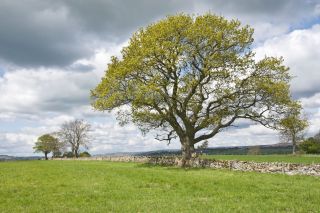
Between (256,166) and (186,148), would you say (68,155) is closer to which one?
(186,148)

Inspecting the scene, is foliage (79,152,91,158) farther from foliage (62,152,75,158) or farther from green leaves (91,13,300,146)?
green leaves (91,13,300,146)

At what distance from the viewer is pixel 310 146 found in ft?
357

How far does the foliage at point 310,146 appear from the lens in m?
108

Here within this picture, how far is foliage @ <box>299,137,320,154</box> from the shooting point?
108 meters

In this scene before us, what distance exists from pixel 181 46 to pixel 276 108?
43.4 feet

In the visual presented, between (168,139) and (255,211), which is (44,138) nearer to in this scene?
(168,139)

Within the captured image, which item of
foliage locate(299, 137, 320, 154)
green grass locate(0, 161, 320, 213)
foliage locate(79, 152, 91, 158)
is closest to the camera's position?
green grass locate(0, 161, 320, 213)

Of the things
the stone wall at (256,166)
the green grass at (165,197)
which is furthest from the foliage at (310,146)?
the green grass at (165,197)

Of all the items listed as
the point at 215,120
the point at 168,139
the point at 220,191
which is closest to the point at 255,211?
the point at 220,191

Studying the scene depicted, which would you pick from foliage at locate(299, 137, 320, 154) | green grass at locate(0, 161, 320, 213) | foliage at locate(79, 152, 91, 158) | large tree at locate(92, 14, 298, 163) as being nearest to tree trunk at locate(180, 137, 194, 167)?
large tree at locate(92, 14, 298, 163)

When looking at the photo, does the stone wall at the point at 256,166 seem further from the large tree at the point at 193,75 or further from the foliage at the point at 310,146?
the foliage at the point at 310,146

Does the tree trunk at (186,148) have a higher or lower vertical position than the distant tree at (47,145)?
lower

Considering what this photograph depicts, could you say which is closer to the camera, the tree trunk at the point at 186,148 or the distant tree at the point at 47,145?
the tree trunk at the point at 186,148

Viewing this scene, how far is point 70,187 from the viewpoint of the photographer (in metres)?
24.6
